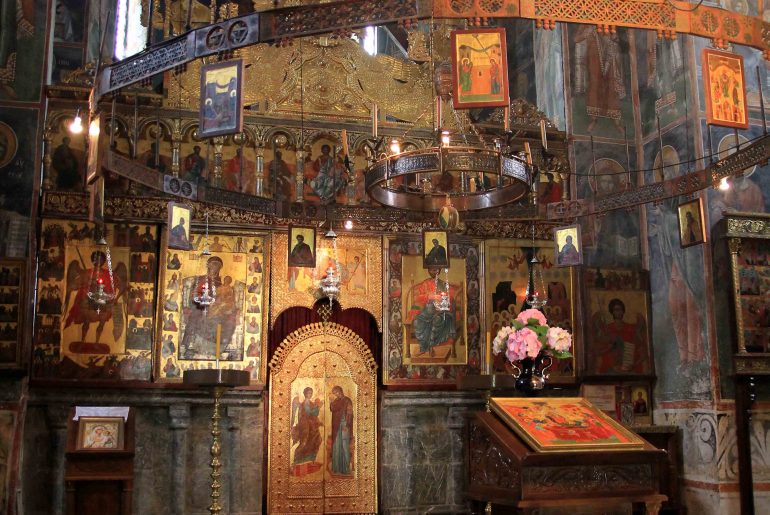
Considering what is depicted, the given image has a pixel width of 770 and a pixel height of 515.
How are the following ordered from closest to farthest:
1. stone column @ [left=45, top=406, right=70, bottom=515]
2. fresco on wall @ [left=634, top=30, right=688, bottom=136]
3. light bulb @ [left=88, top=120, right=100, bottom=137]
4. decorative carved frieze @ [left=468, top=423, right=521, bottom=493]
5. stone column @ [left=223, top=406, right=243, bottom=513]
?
decorative carved frieze @ [left=468, top=423, right=521, bottom=493] < light bulb @ [left=88, top=120, right=100, bottom=137] < stone column @ [left=45, top=406, right=70, bottom=515] < stone column @ [left=223, top=406, right=243, bottom=513] < fresco on wall @ [left=634, top=30, right=688, bottom=136]

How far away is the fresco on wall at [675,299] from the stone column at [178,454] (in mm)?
7248

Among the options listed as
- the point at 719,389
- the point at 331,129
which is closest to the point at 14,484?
the point at 331,129

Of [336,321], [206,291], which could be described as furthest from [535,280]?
[206,291]

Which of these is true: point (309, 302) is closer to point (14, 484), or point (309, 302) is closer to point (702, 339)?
point (14, 484)

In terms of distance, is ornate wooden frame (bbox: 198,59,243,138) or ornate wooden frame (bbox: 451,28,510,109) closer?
ornate wooden frame (bbox: 451,28,510,109)

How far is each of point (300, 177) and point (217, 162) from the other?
4.00 ft

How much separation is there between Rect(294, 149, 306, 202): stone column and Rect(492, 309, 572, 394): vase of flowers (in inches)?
172

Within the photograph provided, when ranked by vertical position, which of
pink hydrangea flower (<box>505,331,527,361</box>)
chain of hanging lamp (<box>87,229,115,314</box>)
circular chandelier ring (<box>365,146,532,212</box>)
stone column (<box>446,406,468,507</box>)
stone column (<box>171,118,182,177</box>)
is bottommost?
stone column (<box>446,406,468,507</box>)

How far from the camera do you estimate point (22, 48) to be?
37.1ft

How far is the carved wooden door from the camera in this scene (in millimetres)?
11766

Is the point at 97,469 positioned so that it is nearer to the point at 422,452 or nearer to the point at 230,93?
the point at 422,452

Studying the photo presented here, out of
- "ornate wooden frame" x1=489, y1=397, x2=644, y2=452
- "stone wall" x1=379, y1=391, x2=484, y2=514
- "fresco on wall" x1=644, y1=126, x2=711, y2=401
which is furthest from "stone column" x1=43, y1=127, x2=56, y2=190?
"fresco on wall" x1=644, y1=126, x2=711, y2=401

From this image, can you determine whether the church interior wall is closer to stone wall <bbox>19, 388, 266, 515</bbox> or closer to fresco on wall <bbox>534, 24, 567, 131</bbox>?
stone wall <bbox>19, 388, 266, 515</bbox>

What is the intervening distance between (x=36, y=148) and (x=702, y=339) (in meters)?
9.70
